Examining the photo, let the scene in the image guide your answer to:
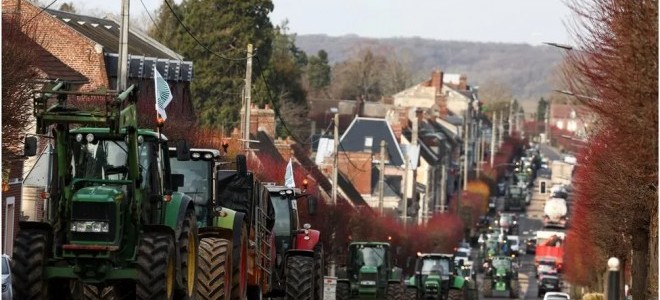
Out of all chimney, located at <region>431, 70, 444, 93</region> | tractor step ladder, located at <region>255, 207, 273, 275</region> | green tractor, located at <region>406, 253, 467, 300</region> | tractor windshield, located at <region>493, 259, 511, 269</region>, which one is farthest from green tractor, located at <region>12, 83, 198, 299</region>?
chimney, located at <region>431, 70, 444, 93</region>

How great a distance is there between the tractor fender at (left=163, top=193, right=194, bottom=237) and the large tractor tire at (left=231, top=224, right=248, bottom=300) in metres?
1.94

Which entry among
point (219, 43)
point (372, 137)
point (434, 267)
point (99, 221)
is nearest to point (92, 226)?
point (99, 221)

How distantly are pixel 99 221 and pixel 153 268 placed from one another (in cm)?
85

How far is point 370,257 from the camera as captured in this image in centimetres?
5369

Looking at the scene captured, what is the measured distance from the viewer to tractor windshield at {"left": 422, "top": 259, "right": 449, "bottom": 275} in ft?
193

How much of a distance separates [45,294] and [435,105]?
158m

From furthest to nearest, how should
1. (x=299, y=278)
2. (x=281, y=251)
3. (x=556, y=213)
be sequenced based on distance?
(x=556, y=213) < (x=281, y=251) < (x=299, y=278)

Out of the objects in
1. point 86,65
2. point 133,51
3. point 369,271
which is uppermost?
point 133,51

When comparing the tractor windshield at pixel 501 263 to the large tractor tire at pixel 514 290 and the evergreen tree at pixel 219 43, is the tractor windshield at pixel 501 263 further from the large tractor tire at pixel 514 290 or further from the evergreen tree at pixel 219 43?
the evergreen tree at pixel 219 43

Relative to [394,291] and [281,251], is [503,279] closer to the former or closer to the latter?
[394,291]

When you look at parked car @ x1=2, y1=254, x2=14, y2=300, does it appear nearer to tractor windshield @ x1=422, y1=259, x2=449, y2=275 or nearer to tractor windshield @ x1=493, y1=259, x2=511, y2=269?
tractor windshield @ x1=422, y1=259, x2=449, y2=275

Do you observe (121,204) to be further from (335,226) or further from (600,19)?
(335,226)

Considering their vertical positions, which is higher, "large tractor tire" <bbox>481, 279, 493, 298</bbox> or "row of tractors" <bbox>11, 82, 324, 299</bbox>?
"row of tractors" <bbox>11, 82, 324, 299</bbox>

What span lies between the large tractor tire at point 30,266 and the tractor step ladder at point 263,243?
23.5 ft
